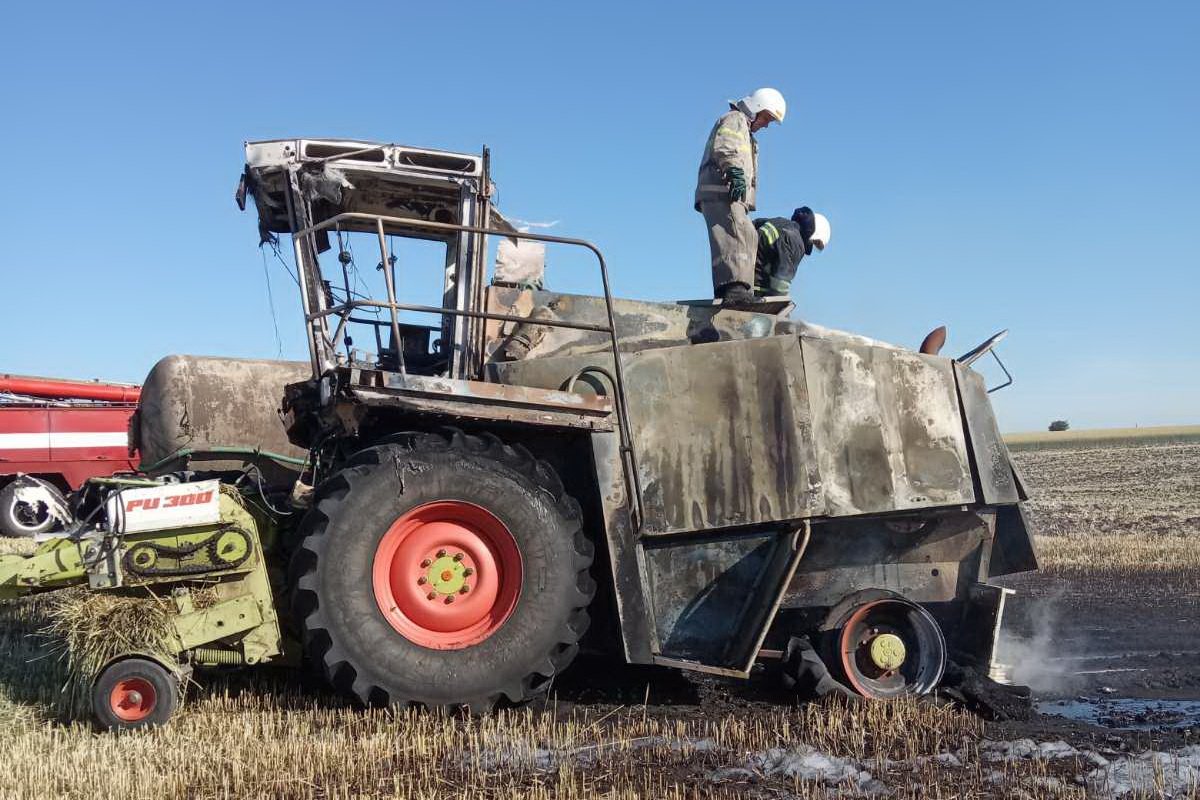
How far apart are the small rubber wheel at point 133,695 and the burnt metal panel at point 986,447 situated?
15.7 ft

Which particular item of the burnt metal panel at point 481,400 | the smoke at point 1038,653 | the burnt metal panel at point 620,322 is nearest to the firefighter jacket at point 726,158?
the burnt metal panel at point 620,322

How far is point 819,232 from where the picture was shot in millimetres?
7277

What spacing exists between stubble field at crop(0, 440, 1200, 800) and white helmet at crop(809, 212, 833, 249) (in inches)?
126

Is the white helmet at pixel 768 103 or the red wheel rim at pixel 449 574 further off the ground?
the white helmet at pixel 768 103

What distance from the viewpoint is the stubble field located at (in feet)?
13.8

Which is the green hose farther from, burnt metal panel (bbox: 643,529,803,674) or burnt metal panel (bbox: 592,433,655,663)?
burnt metal panel (bbox: 643,529,803,674)

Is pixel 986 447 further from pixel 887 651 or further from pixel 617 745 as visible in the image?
pixel 617 745

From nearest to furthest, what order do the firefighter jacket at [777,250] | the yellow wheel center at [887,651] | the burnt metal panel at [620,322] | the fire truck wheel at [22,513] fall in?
the yellow wheel center at [887,651] < the burnt metal panel at [620,322] < the firefighter jacket at [777,250] < the fire truck wheel at [22,513]

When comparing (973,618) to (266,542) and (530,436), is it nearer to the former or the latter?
(530,436)

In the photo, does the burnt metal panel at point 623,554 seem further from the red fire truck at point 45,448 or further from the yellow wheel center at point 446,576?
the red fire truck at point 45,448

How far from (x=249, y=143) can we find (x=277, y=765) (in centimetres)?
361

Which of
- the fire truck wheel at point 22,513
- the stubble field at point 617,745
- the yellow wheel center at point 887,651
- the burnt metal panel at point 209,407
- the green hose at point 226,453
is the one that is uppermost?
the burnt metal panel at point 209,407

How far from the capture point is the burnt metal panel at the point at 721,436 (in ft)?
18.6

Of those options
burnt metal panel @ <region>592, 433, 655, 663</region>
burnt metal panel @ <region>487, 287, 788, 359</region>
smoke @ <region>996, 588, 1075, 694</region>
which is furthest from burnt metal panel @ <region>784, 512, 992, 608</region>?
burnt metal panel @ <region>487, 287, 788, 359</region>
